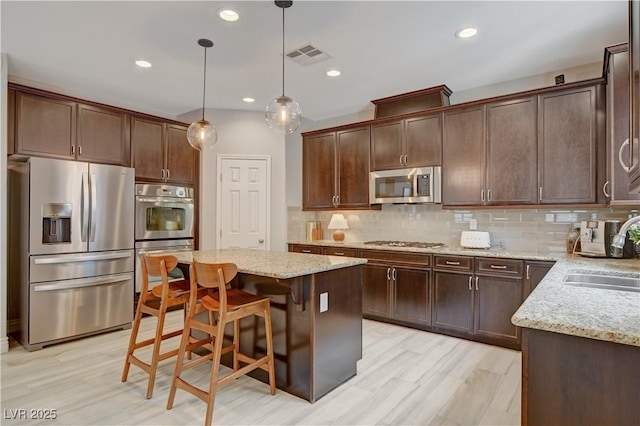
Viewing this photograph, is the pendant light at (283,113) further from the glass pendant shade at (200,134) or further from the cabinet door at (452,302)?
the cabinet door at (452,302)

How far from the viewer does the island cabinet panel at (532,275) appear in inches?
127

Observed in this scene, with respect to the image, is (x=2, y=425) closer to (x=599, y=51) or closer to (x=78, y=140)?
(x=78, y=140)

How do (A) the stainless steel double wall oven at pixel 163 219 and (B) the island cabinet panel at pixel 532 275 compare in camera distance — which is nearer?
(B) the island cabinet panel at pixel 532 275

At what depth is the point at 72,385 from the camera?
268 cm

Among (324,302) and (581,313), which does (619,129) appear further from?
(324,302)

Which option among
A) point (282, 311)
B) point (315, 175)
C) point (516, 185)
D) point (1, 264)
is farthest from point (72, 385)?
point (516, 185)

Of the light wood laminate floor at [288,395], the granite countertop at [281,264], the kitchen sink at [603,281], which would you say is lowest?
the light wood laminate floor at [288,395]

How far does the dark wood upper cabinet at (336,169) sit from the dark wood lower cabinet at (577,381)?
3.50m

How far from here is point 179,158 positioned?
15.7 feet

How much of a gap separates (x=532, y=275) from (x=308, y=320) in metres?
2.17

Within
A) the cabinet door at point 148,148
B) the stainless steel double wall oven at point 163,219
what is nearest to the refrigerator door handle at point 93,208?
the stainless steel double wall oven at point 163,219

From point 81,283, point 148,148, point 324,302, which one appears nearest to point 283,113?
point 324,302

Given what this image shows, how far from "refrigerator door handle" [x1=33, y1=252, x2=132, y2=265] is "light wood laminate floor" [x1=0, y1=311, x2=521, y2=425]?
82cm

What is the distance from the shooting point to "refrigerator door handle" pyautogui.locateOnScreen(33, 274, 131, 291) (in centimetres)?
344
